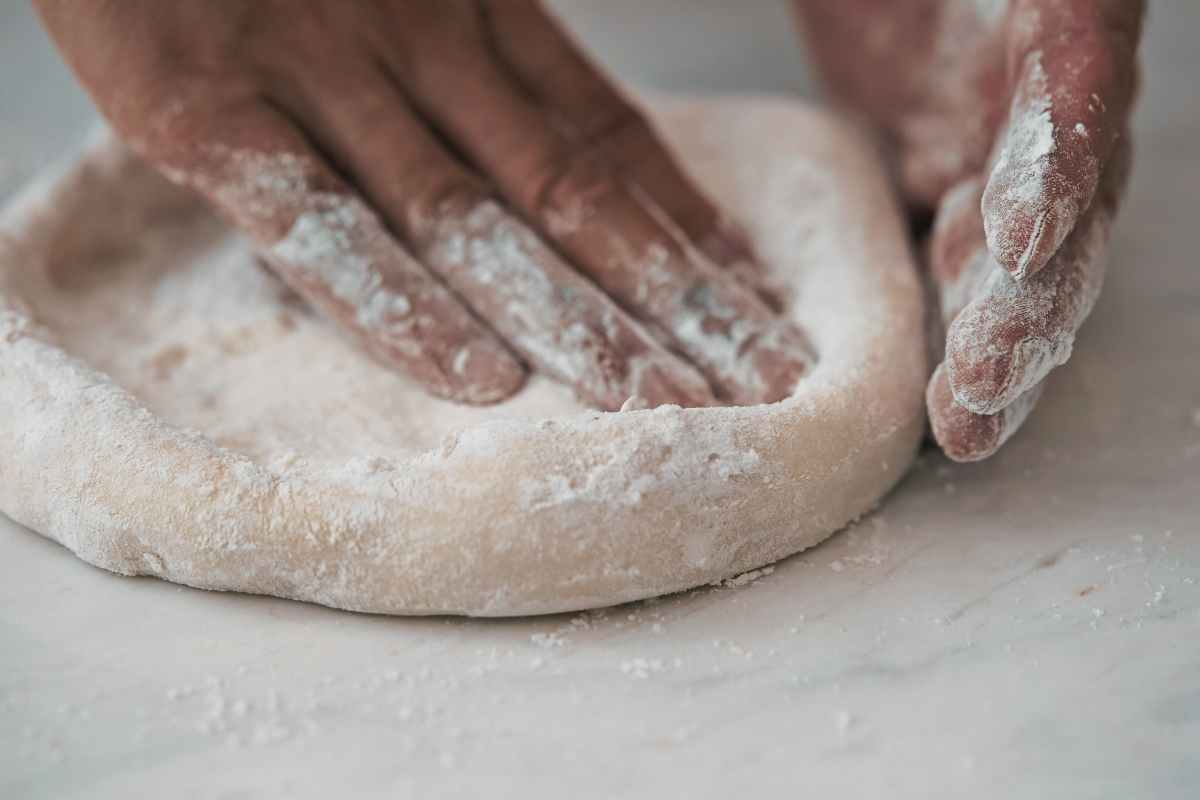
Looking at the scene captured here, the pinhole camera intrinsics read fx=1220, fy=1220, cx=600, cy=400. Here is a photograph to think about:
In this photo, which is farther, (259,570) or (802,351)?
(802,351)

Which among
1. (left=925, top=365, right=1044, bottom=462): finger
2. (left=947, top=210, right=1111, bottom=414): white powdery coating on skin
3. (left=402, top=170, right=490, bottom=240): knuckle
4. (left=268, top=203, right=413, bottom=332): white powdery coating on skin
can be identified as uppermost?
(left=268, top=203, right=413, bottom=332): white powdery coating on skin

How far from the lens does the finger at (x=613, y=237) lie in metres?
0.94

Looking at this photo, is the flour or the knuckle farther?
the knuckle

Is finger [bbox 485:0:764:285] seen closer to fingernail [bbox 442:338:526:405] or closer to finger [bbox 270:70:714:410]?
finger [bbox 270:70:714:410]

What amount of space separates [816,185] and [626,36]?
682mm

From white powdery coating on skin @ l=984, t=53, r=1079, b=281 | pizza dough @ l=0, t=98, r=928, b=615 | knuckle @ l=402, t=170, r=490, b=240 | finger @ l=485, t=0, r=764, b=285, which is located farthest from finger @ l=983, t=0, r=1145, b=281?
knuckle @ l=402, t=170, r=490, b=240

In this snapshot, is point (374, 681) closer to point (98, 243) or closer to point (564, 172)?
point (564, 172)

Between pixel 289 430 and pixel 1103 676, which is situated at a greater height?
pixel 289 430

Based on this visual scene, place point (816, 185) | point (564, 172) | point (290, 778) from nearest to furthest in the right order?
point (290, 778) < point (564, 172) < point (816, 185)

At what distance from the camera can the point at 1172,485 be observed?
3.01 ft

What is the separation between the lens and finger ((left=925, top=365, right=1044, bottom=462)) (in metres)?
0.83

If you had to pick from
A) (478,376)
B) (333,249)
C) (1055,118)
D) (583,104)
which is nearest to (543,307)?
(478,376)

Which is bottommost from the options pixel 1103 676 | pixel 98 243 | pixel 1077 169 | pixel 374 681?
pixel 1103 676

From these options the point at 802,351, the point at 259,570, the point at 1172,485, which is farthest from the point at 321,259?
the point at 1172,485
